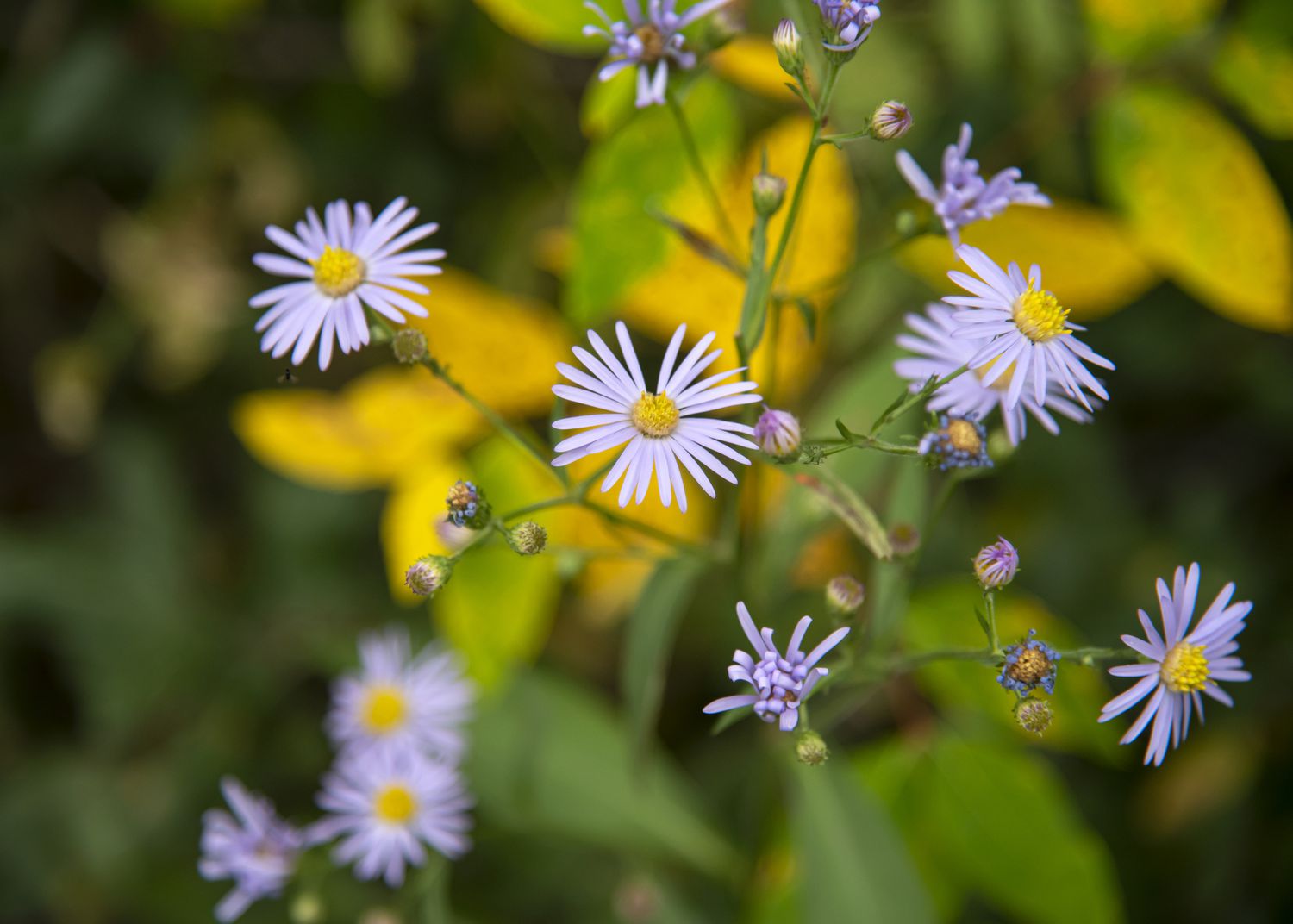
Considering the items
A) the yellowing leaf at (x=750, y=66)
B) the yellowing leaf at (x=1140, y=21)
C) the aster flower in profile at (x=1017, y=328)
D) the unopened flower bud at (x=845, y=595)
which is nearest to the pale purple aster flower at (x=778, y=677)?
the unopened flower bud at (x=845, y=595)

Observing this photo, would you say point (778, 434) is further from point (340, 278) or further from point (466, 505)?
point (340, 278)

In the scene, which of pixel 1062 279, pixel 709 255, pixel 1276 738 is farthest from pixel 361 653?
pixel 1276 738

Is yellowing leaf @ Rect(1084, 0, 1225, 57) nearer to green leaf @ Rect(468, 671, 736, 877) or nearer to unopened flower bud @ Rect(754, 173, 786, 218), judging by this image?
unopened flower bud @ Rect(754, 173, 786, 218)

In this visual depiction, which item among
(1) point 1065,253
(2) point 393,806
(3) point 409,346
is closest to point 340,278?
(3) point 409,346

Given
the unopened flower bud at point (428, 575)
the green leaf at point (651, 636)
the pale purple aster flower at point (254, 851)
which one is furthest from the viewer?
the pale purple aster flower at point (254, 851)

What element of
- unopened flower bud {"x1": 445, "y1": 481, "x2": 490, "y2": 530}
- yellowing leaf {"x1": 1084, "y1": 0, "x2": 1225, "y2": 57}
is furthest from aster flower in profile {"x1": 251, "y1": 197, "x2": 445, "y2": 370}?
yellowing leaf {"x1": 1084, "y1": 0, "x2": 1225, "y2": 57}

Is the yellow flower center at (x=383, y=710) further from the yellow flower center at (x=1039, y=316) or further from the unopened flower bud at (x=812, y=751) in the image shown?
the yellow flower center at (x=1039, y=316)

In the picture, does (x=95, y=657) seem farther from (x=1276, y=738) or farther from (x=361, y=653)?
(x=1276, y=738)
